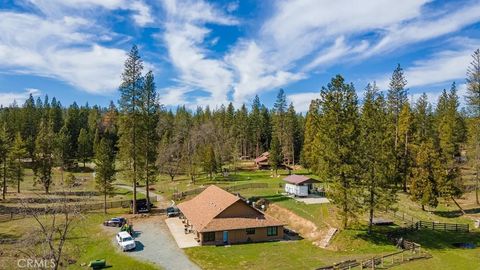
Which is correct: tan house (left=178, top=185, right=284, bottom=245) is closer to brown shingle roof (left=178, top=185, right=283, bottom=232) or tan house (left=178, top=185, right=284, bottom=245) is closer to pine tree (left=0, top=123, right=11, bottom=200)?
brown shingle roof (left=178, top=185, right=283, bottom=232)

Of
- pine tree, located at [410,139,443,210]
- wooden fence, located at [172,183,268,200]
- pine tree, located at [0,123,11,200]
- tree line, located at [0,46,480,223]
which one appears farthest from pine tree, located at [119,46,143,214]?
pine tree, located at [410,139,443,210]

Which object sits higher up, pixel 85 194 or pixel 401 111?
pixel 401 111

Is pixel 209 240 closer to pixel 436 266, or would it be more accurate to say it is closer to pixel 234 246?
pixel 234 246

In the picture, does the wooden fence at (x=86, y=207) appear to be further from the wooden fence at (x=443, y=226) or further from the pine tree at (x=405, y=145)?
the pine tree at (x=405, y=145)

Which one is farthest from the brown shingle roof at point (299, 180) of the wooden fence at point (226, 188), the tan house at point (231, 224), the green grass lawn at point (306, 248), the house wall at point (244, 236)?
the house wall at point (244, 236)

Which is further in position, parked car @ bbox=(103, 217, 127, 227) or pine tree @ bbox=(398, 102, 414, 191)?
pine tree @ bbox=(398, 102, 414, 191)

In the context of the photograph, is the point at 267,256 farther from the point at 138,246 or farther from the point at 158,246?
the point at 138,246

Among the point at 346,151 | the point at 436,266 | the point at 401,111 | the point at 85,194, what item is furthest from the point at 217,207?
the point at 401,111
